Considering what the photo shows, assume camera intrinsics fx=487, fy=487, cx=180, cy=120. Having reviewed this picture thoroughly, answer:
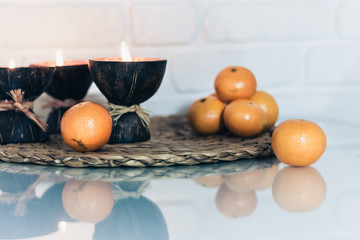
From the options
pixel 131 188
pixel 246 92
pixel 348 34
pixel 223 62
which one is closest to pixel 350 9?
pixel 348 34

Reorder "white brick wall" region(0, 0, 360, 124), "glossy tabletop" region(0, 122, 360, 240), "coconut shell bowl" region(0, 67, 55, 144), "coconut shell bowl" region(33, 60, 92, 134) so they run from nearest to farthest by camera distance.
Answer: "glossy tabletop" region(0, 122, 360, 240)
"coconut shell bowl" region(0, 67, 55, 144)
"coconut shell bowl" region(33, 60, 92, 134)
"white brick wall" region(0, 0, 360, 124)

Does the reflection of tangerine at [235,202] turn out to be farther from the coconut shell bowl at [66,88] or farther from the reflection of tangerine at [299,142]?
the coconut shell bowl at [66,88]


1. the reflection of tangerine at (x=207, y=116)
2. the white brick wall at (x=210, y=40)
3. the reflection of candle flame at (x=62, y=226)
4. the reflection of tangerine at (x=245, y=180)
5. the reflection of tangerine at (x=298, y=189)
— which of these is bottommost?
the reflection of tangerine at (x=298, y=189)

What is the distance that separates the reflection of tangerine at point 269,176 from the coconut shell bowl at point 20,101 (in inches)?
16.2

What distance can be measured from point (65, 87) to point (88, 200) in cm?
38

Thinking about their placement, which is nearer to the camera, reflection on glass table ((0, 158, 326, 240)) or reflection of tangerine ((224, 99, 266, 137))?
reflection on glass table ((0, 158, 326, 240))

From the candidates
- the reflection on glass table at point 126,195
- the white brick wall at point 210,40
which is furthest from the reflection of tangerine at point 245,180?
the white brick wall at point 210,40

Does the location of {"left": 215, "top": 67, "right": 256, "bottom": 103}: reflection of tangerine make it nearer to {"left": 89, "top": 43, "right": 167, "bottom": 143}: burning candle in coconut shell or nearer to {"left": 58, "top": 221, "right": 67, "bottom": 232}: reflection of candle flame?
{"left": 89, "top": 43, "right": 167, "bottom": 143}: burning candle in coconut shell

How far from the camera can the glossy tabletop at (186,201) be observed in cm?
52

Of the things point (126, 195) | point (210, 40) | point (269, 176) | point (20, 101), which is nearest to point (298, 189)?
point (269, 176)

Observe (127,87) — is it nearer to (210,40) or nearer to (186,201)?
(186,201)

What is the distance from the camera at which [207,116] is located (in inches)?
37.5

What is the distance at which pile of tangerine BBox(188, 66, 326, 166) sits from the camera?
0.76 meters

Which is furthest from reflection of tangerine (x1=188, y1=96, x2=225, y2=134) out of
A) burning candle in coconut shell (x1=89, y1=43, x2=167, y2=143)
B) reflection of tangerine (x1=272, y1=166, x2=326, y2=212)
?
reflection of tangerine (x1=272, y1=166, x2=326, y2=212)
